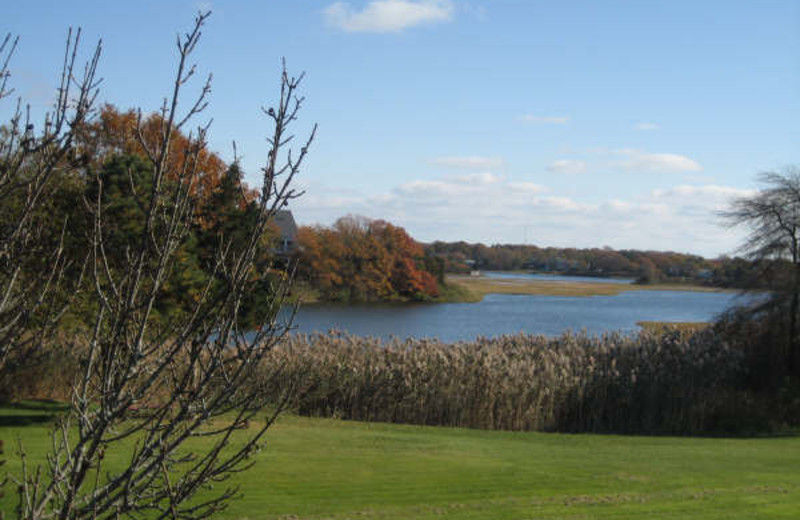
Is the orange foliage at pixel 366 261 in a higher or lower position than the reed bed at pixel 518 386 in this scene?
higher

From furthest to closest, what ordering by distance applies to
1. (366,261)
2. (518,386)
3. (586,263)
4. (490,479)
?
(586,263) → (366,261) → (518,386) → (490,479)

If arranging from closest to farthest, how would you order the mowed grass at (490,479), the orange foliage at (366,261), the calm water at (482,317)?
the mowed grass at (490,479) < the calm water at (482,317) < the orange foliage at (366,261)

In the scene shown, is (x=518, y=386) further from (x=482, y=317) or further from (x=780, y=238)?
(x=482, y=317)

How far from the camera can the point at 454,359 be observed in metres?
15.1

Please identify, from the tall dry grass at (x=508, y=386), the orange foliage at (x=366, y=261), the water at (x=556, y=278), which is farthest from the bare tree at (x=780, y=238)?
the water at (x=556, y=278)

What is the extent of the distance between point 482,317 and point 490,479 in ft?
115

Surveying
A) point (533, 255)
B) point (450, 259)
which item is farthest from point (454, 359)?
point (533, 255)

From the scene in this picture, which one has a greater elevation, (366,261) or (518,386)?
(366,261)

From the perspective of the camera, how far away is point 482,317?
4319 centimetres

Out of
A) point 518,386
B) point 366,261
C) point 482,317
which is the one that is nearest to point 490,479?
point 518,386

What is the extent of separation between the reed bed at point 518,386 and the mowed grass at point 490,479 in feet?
8.68

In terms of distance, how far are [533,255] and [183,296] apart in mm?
112629

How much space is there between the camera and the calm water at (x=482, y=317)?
3409 centimetres

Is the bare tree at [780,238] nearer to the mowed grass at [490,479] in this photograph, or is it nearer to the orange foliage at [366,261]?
the mowed grass at [490,479]
